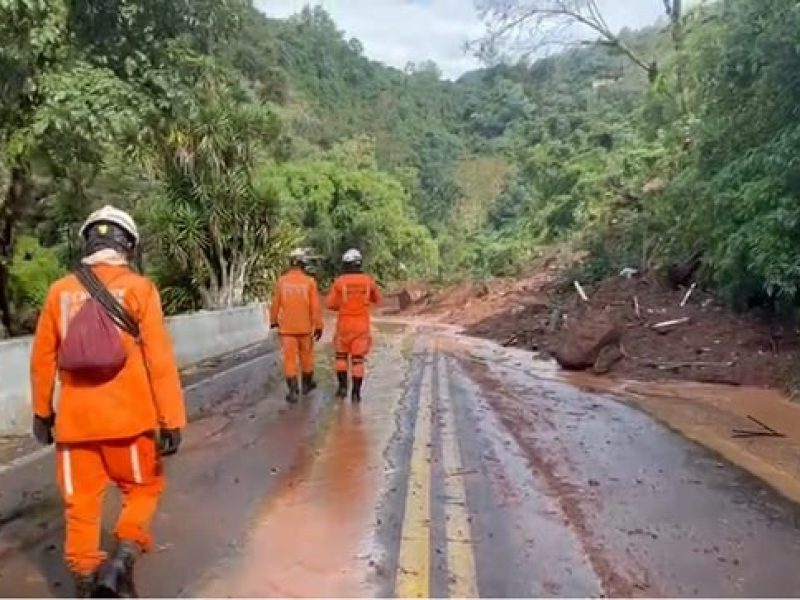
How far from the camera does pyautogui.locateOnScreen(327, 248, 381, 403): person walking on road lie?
12.0 metres

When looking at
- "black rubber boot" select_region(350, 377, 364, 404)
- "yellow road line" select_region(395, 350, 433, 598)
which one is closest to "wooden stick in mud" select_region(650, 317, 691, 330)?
"black rubber boot" select_region(350, 377, 364, 404)

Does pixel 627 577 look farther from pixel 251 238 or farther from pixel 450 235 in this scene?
pixel 450 235

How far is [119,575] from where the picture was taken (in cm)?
451

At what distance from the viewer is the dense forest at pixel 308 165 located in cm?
1110

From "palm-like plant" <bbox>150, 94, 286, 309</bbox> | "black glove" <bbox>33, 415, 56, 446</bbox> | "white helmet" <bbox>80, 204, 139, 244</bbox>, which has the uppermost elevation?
"palm-like plant" <bbox>150, 94, 286, 309</bbox>

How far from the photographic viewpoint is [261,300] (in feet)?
Result: 89.6

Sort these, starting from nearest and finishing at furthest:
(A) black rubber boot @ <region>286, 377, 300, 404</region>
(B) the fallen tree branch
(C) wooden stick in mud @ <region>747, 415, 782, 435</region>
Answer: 1. (C) wooden stick in mud @ <region>747, 415, 782, 435</region>
2. (A) black rubber boot @ <region>286, 377, 300, 404</region>
3. (B) the fallen tree branch

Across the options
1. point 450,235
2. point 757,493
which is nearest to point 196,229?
point 757,493

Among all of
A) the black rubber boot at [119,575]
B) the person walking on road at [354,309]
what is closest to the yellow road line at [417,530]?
the black rubber boot at [119,575]

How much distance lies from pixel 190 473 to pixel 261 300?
1968 centimetres

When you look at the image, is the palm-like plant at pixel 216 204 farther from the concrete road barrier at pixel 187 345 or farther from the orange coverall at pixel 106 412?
the orange coverall at pixel 106 412

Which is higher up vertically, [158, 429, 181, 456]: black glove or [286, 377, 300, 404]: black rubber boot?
[158, 429, 181, 456]: black glove

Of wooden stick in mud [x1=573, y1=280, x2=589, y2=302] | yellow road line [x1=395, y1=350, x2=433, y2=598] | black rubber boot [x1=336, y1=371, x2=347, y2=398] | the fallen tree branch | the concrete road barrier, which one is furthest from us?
wooden stick in mud [x1=573, y1=280, x2=589, y2=302]

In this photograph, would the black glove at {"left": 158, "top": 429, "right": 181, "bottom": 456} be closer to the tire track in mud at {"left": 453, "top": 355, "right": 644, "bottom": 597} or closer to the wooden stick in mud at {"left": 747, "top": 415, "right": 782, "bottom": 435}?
the tire track in mud at {"left": 453, "top": 355, "right": 644, "bottom": 597}
